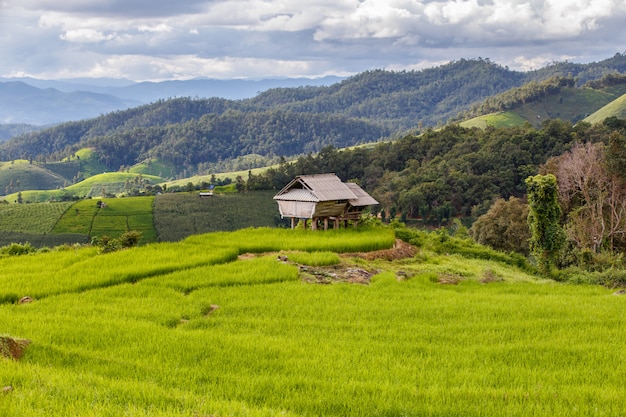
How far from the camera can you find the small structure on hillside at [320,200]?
26.0 m

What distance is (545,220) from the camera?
30.3m

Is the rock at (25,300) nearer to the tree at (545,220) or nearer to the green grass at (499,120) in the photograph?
the tree at (545,220)

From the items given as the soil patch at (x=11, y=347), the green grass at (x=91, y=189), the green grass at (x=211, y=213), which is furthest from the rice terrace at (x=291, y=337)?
the green grass at (x=91, y=189)

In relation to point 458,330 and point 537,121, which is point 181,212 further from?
point 537,121

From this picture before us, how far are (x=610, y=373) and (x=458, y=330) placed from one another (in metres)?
3.60

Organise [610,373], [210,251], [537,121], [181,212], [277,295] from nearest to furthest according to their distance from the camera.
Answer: [610,373], [277,295], [210,251], [181,212], [537,121]

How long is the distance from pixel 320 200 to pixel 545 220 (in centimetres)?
1272

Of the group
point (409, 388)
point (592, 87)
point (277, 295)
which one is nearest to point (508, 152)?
point (277, 295)

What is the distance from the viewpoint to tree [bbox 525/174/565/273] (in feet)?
97.8

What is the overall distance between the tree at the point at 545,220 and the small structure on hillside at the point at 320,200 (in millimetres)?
9053

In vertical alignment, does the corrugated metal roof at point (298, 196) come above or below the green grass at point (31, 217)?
above

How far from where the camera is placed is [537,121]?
16762 centimetres

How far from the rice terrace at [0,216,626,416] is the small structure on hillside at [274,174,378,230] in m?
3.79

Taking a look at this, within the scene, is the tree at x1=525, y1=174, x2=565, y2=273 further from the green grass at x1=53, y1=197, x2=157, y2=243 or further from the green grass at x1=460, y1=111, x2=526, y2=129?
the green grass at x1=460, y1=111, x2=526, y2=129
